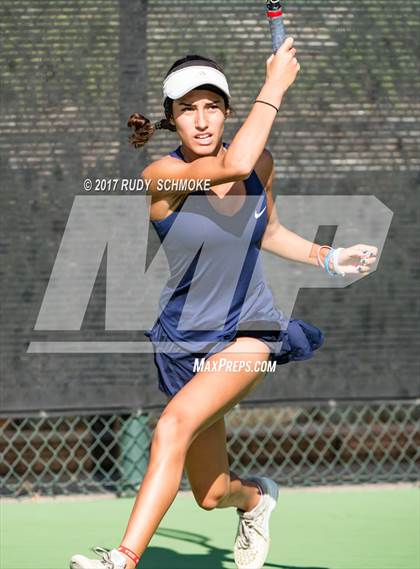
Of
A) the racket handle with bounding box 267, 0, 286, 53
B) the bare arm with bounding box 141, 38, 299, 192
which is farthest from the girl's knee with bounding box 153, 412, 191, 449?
the racket handle with bounding box 267, 0, 286, 53

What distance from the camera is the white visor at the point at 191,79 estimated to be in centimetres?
428

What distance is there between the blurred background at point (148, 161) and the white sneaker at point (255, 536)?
1.59m

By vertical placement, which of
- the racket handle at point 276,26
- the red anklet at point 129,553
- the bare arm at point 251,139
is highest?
the racket handle at point 276,26

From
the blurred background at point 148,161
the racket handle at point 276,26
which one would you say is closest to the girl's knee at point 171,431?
the racket handle at point 276,26

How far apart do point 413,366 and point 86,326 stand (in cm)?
169

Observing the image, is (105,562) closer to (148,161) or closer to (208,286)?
(208,286)

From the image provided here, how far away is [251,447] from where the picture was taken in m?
7.04

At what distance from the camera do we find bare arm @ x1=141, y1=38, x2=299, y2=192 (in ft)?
13.3

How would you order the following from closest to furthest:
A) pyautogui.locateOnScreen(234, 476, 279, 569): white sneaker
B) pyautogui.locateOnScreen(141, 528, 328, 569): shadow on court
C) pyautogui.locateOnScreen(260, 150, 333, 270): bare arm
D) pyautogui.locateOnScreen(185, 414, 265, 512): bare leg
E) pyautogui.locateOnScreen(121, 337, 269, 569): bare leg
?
pyautogui.locateOnScreen(121, 337, 269, 569): bare leg < pyautogui.locateOnScreen(185, 414, 265, 512): bare leg < pyautogui.locateOnScreen(260, 150, 333, 270): bare arm < pyautogui.locateOnScreen(234, 476, 279, 569): white sneaker < pyautogui.locateOnScreen(141, 528, 328, 569): shadow on court

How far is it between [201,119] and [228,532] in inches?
89.3

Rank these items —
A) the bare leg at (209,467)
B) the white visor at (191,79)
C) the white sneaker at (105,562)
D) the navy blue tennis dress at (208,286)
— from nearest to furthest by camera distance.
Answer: the white sneaker at (105,562) < the white visor at (191,79) < the navy blue tennis dress at (208,286) < the bare leg at (209,467)

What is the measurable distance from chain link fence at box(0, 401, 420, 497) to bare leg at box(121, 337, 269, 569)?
2.19 metres

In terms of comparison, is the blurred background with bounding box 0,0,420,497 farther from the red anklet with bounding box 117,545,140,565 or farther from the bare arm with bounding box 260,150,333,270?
the red anklet with bounding box 117,545,140,565

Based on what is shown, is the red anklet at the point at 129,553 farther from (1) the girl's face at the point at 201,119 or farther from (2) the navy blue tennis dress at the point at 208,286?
(1) the girl's face at the point at 201,119
